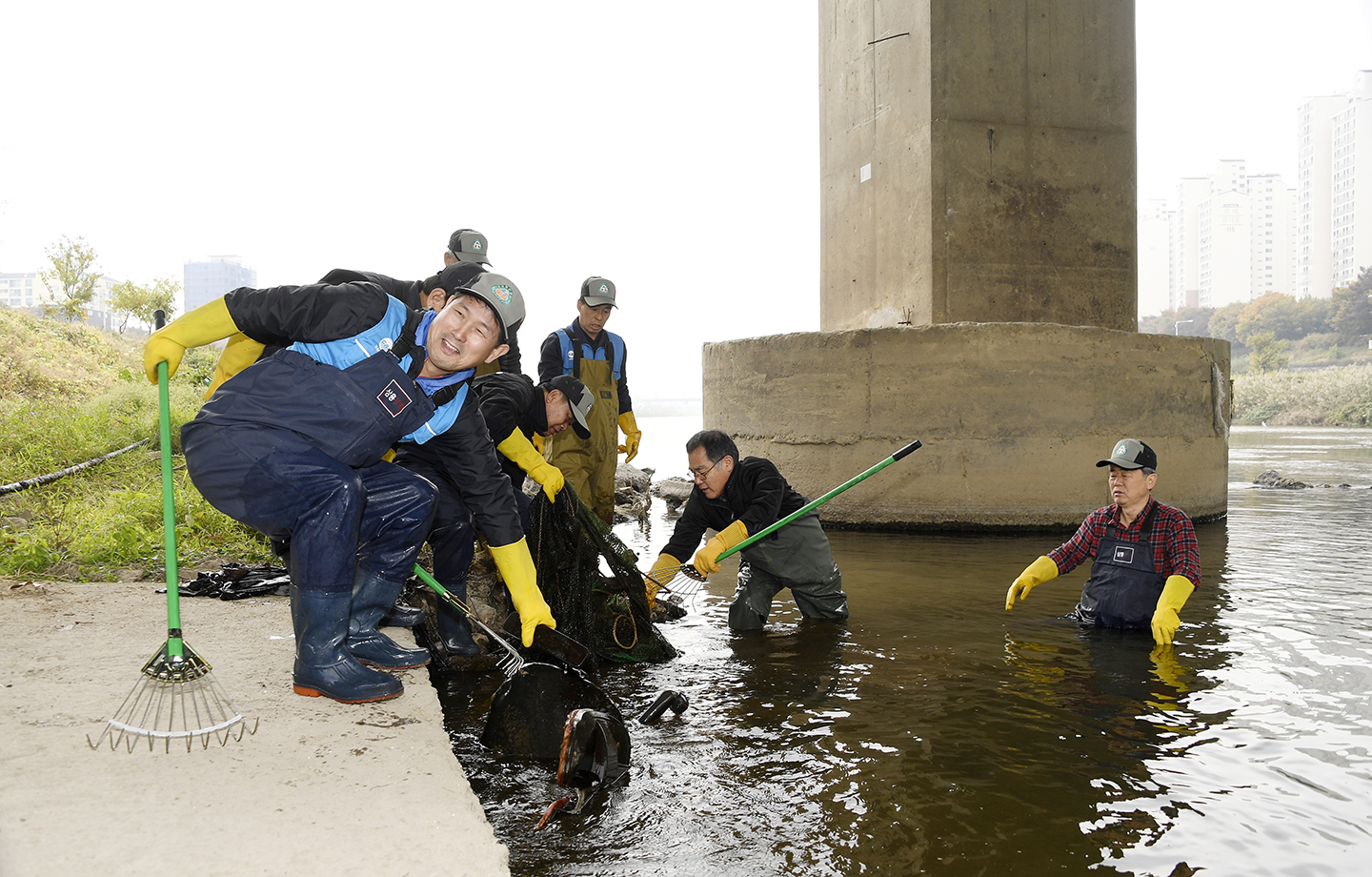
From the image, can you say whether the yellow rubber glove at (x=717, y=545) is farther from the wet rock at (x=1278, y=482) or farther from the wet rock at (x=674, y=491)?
the wet rock at (x=1278, y=482)

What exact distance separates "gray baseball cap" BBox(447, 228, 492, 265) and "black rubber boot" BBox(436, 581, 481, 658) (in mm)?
2143

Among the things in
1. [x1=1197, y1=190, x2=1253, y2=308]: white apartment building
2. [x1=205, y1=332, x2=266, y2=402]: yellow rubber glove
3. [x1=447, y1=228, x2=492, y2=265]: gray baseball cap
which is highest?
[x1=1197, y1=190, x2=1253, y2=308]: white apartment building

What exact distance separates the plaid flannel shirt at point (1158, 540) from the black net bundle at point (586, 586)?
6.25 ft

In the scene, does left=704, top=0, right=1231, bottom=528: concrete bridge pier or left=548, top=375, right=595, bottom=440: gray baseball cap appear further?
left=704, top=0, right=1231, bottom=528: concrete bridge pier

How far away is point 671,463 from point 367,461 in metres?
13.9

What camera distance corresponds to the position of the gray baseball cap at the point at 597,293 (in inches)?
215

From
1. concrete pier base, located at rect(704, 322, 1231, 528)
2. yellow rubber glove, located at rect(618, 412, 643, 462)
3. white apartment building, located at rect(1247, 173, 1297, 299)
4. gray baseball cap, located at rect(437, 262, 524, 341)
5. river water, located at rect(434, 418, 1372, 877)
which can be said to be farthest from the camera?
white apartment building, located at rect(1247, 173, 1297, 299)

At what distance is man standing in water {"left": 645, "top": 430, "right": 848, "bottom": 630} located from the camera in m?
4.19

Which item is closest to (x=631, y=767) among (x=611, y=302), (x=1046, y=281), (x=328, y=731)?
(x=328, y=731)

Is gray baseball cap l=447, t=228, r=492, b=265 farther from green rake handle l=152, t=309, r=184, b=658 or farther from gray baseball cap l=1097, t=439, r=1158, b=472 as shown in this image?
gray baseball cap l=1097, t=439, r=1158, b=472

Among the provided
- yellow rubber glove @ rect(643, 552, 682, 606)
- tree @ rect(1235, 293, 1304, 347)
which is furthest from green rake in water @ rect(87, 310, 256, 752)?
tree @ rect(1235, 293, 1304, 347)

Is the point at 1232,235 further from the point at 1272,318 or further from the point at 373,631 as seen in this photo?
the point at 373,631

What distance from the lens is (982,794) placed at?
7.47 feet

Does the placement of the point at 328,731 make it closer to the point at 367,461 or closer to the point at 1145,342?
the point at 367,461
